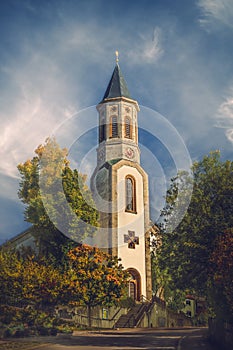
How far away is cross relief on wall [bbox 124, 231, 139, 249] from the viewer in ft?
137

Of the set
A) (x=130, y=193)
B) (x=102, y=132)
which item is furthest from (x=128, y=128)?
(x=130, y=193)

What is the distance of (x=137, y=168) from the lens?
46500 millimetres

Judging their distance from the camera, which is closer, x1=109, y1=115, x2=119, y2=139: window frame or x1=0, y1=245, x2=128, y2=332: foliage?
x1=0, y1=245, x2=128, y2=332: foliage

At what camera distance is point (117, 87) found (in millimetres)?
50562

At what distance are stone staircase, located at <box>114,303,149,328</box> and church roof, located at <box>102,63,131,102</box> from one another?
85.4 ft

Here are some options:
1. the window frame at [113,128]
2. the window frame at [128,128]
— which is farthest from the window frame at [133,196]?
the window frame at [113,128]

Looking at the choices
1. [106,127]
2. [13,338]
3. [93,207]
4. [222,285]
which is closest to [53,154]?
[93,207]

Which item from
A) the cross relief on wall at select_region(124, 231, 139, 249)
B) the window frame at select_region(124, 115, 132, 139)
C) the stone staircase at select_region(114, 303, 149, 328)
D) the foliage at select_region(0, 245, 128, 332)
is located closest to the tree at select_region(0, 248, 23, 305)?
the foliage at select_region(0, 245, 128, 332)

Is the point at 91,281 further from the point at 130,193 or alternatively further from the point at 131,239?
the point at 130,193

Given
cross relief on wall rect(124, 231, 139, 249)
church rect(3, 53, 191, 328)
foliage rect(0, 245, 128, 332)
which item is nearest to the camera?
foliage rect(0, 245, 128, 332)

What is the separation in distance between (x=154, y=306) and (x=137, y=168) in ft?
53.7

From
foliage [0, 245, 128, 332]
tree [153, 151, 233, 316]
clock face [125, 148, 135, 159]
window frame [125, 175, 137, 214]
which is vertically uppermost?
clock face [125, 148, 135, 159]

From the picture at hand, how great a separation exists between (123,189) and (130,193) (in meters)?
1.24

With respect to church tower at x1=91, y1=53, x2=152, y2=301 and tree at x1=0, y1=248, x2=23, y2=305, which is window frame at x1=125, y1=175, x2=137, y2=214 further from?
tree at x1=0, y1=248, x2=23, y2=305
